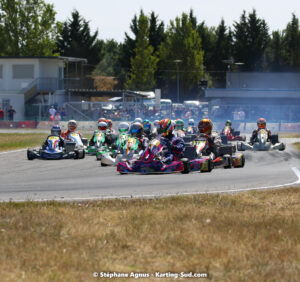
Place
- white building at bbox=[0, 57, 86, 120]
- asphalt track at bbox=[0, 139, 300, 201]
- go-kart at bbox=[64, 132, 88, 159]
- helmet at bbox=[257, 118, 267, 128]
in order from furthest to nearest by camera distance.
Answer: white building at bbox=[0, 57, 86, 120] < helmet at bbox=[257, 118, 267, 128] < go-kart at bbox=[64, 132, 88, 159] < asphalt track at bbox=[0, 139, 300, 201]

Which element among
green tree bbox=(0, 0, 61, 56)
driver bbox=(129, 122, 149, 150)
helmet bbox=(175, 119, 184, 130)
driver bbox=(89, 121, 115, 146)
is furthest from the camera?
green tree bbox=(0, 0, 61, 56)

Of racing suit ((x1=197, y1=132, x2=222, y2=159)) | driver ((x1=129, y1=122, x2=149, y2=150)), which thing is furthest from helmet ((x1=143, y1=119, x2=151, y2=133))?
racing suit ((x1=197, y1=132, x2=222, y2=159))

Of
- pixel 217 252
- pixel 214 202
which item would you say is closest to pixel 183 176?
pixel 214 202

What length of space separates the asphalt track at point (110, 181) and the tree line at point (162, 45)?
5447 cm

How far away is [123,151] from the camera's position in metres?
17.5

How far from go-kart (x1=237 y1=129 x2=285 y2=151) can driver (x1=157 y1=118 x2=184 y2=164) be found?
9952mm

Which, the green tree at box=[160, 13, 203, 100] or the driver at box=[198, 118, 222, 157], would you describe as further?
the green tree at box=[160, 13, 203, 100]

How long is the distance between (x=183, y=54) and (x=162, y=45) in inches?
125

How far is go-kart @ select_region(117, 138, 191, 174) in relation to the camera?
1473 cm

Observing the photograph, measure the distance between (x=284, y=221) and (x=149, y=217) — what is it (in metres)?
1.74

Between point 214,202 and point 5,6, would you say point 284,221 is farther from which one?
point 5,6

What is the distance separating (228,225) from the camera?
8.05 m

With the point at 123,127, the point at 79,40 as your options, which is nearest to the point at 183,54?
the point at 79,40

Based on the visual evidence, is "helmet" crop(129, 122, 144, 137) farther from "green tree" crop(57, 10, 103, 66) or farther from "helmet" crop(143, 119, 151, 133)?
"green tree" crop(57, 10, 103, 66)
